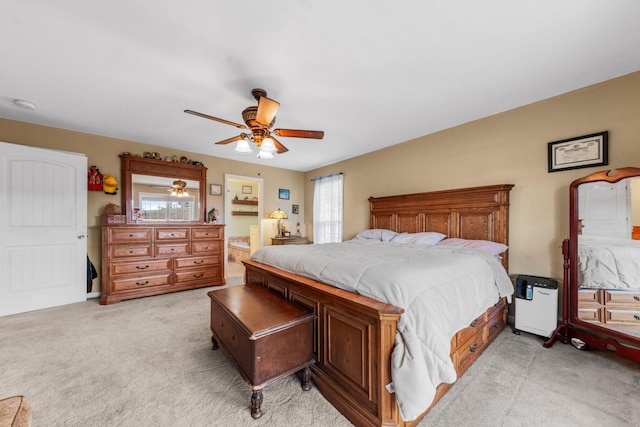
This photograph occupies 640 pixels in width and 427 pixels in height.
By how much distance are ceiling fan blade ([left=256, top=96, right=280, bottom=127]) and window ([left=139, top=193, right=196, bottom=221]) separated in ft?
10.1

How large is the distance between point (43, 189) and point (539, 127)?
248 inches

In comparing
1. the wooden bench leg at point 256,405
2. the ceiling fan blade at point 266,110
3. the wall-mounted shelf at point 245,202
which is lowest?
the wooden bench leg at point 256,405

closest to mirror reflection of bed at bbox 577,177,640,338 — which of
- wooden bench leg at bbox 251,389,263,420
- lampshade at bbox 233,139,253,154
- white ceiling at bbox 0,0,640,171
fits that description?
white ceiling at bbox 0,0,640,171

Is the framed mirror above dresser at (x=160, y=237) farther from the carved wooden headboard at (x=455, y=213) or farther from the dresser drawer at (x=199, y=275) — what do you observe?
the carved wooden headboard at (x=455, y=213)

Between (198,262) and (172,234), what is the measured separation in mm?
658

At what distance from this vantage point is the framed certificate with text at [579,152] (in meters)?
2.36

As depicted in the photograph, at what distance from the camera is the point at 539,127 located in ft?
8.98

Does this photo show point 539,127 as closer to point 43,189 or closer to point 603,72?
point 603,72

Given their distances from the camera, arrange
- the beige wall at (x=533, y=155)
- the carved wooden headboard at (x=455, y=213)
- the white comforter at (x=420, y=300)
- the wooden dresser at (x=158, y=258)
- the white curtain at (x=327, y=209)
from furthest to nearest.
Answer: the white curtain at (x=327, y=209) < the wooden dresser at (x=158, y=258) < the carved wooden headboard at (x=455, y=213) < the beige wall at (x=533, y=155) < the white comforter at (x=420, y=300)

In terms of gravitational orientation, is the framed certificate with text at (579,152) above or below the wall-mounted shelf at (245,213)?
above

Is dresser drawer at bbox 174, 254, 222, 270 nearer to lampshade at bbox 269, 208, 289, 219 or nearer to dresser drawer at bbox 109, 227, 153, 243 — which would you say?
dresser drawer at bbox 109, 227, 153, 243

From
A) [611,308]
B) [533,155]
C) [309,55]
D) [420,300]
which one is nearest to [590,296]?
[611,308]

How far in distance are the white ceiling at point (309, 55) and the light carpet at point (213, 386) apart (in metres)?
2.53

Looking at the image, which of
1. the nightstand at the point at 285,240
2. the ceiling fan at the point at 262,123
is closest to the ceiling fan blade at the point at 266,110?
the ceiling fan at the point at 262,123
